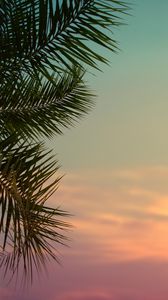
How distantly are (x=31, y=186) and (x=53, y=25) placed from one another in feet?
5.94

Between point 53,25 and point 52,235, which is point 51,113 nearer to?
point 53,25

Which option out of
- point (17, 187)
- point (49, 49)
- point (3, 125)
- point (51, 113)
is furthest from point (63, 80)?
point (17, 187)

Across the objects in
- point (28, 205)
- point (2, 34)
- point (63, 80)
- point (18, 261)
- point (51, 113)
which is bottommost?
point (18, 261)

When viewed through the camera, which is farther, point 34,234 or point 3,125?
point 3,125

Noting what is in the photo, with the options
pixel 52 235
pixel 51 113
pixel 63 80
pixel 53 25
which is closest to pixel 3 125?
pixel 51 113

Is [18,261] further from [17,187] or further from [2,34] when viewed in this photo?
[2,34]

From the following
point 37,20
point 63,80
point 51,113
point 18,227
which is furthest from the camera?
point 63,80

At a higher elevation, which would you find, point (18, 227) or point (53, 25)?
point (53, 25)

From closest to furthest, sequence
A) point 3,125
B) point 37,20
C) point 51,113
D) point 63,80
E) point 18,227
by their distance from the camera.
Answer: point 18,227, point 37,20, point 3,125, point 51,113, point 63,80

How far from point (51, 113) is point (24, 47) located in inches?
134

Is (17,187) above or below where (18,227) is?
above

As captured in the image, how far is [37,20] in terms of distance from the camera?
7.68 metres

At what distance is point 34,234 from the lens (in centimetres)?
694

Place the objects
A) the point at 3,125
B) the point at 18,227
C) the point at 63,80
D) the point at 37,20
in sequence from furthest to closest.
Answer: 1. the point at 63,80
2. the point at 3,125
3. the point at 37,20
4. the point at 18,227
